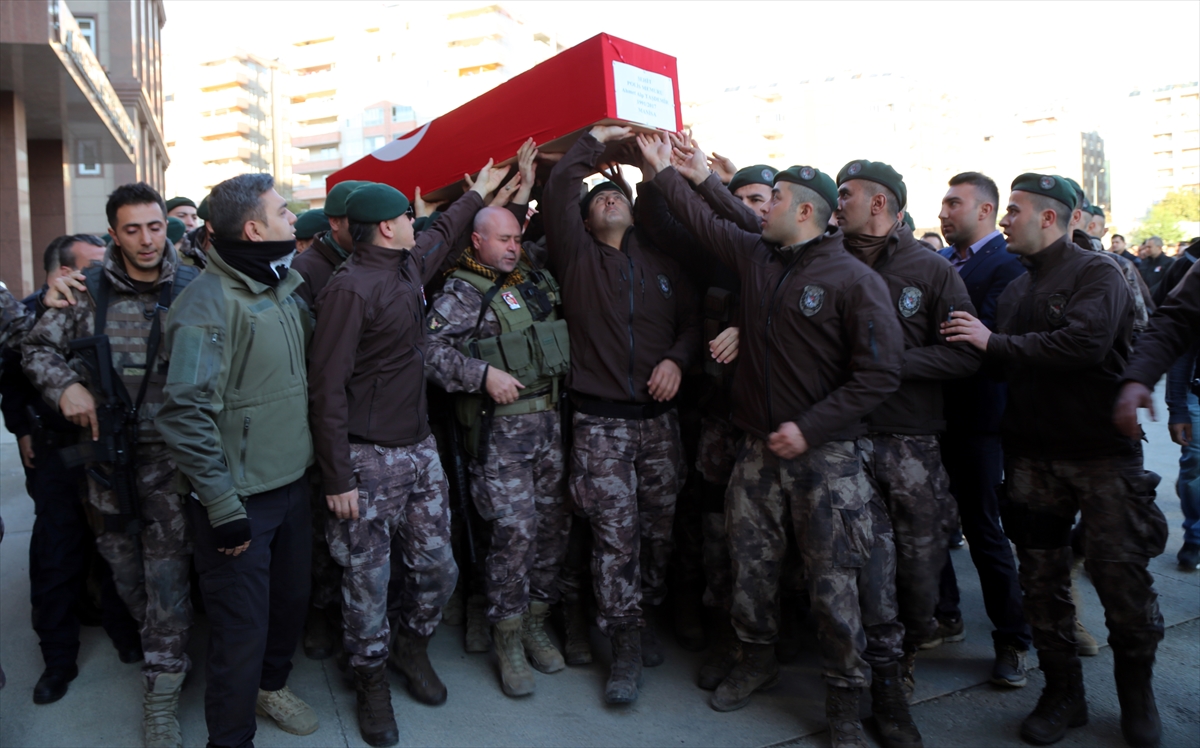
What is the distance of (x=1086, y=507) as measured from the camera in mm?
2900

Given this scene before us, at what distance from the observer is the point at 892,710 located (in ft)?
9.50

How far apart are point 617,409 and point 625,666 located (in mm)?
1046

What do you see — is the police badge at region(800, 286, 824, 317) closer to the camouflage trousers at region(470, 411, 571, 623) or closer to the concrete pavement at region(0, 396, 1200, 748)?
the camouflage trousers at region(470, 411, 571, 623)

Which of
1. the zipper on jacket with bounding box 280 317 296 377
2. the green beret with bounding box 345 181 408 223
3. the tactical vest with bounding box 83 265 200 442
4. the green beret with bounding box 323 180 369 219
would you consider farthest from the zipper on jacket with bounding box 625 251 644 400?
the tactical vest with bounding box 83 265 200 442

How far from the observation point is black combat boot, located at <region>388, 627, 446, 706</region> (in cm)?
324

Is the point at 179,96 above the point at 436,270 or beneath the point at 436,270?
above

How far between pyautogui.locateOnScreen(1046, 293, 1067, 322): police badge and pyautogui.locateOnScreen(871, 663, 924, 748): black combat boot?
1394mm

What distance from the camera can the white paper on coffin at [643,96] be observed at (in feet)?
10.8

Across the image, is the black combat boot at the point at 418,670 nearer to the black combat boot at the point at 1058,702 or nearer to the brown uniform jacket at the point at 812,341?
the brown uniform jacket at the point at 812,341

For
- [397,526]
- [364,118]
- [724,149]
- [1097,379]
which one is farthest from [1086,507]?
[724,149]

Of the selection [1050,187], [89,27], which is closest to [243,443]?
[1050,187]

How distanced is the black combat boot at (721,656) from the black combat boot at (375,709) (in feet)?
4.06

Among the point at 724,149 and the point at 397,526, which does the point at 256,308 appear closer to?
the point at 397,526

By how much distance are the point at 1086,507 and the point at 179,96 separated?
75.9 m
